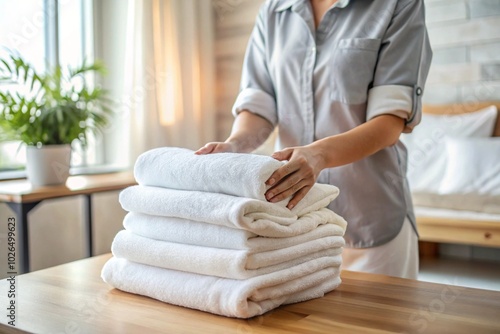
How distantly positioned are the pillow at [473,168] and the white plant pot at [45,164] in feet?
5.96

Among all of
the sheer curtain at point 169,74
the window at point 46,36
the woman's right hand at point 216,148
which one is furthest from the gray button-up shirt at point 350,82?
the sheer curtain at point 169,74

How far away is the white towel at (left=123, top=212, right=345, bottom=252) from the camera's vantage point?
0.71m

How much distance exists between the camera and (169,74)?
11.4ft

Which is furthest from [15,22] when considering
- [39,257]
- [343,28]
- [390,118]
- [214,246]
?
[214,246]

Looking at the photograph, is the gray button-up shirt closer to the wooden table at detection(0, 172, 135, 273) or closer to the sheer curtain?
the wooden table at detection(0, 172, 135, 273)

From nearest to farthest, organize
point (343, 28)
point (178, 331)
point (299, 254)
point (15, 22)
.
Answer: point (178, 331) → point (299, 254) → point (343, 28) → point (15, 22)

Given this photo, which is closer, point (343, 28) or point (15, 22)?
point (343, 28)

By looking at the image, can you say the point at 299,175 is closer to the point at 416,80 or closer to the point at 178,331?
the point at 178,331

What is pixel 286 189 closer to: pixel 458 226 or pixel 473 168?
pixel 458 226

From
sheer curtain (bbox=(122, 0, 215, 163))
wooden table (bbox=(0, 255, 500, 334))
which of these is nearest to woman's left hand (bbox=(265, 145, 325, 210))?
wooden table (bbox=(0, 255, 500, 334))

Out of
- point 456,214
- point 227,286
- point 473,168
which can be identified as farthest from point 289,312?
point 473,168

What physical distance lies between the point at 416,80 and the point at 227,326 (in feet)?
2.17

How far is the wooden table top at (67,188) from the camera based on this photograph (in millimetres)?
2180

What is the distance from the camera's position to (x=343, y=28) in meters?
1.20
